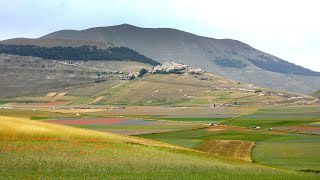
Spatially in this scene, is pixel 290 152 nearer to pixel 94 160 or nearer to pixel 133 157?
pixel 133 157

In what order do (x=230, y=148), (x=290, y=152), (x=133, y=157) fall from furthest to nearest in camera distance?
1. (x=230, y=148)
2. (x=290, y=152)
3. (x=133, y=157)

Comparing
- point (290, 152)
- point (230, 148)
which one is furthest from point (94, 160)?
point (230, 148)

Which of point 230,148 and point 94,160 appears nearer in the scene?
point 94,160

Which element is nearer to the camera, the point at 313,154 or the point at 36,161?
the point at 36,161

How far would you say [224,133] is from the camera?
10625 cm

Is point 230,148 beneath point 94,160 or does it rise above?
beneath

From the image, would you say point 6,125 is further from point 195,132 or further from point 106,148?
point 195,132

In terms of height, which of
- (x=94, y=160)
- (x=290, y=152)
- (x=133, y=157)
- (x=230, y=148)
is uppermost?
(x=94, y=160)

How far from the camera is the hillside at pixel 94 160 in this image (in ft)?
152

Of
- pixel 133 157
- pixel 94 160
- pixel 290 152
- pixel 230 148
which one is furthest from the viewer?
pixel 230 148

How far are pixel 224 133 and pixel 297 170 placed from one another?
48822mm

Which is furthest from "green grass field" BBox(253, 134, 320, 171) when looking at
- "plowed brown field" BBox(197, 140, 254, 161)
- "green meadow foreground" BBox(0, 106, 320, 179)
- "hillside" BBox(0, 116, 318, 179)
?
"hillside" BBox(0, 116, 318, 179)

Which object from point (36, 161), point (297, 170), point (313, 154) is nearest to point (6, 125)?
point (36, 161)

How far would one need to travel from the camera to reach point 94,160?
171 ft
